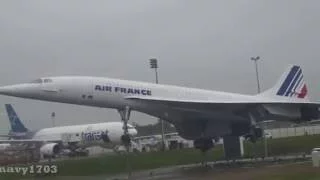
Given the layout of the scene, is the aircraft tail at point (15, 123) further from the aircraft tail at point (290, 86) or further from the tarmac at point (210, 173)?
the tarmac at point (210, 173)

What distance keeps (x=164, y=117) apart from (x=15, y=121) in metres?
56.2

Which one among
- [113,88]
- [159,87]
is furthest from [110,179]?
[159,87]

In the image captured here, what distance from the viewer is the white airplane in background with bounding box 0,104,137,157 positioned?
66750 mm

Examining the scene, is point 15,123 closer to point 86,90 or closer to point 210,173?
point 86,90

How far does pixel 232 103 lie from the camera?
36.6m

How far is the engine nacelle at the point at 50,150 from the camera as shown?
6456 cm

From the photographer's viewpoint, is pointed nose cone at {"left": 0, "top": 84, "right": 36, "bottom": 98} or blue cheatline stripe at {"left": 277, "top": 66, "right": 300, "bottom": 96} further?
blue cheatline stripe at {"left": 277, "top": 66, "right": 300, "bottom": 96}

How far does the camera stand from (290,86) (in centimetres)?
4222

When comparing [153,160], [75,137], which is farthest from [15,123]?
[153,160]

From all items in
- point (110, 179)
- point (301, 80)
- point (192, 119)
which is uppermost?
point (301, 80)

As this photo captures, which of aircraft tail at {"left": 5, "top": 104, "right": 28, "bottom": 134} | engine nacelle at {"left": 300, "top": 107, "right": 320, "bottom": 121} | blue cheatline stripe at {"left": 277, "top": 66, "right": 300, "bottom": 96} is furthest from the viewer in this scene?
aircraft tail at {"left": 5, "top": 104, "right": 28, "bottom": 134}

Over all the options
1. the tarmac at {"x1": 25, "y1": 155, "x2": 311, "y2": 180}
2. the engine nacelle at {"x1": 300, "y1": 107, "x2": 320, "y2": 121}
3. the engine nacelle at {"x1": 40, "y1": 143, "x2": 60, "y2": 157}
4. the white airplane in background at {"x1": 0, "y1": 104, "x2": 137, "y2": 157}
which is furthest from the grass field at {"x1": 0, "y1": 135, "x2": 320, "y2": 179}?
the engine nacelle at {"x1": 40, "y1": 143, "x2": 60, "y2": 157}

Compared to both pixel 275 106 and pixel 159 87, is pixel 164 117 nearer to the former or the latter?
pixel 159 87

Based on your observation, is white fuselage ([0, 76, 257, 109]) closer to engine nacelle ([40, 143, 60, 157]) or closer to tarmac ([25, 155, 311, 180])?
tarmac ([25, 155, 311, 180])
